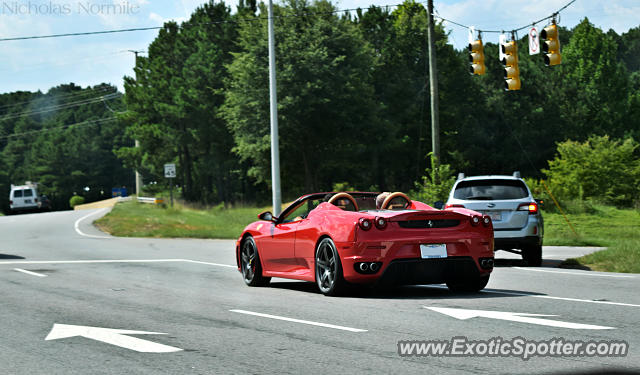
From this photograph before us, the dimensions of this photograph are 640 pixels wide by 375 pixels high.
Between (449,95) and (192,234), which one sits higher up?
(449,95)

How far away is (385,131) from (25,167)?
93.8 m

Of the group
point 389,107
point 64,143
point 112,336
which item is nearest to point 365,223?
point 112,336

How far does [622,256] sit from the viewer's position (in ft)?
49.6

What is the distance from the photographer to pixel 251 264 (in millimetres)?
12547

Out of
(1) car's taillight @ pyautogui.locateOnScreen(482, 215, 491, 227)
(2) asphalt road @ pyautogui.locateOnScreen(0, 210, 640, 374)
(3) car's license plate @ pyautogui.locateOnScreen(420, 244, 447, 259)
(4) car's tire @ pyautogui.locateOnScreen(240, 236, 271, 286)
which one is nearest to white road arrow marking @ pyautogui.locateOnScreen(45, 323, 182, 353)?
(2) asphalt road @ pyautogui.locateOnScreen(0, 210, 640, 374)

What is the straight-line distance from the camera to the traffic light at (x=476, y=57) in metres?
24.5

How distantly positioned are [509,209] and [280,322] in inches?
342

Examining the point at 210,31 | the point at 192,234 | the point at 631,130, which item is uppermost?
the point at 210,31

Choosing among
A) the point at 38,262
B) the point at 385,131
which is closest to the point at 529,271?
the point at 38,262

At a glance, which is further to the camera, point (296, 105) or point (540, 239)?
point (296, 105)

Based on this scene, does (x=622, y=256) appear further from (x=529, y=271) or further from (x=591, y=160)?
(x=591, y=160)

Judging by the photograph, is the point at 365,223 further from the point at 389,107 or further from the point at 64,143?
the point at 64,143

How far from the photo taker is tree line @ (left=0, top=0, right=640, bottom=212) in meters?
64.4

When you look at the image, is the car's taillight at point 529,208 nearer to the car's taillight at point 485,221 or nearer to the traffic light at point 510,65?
the car's taillight at point 485,221
